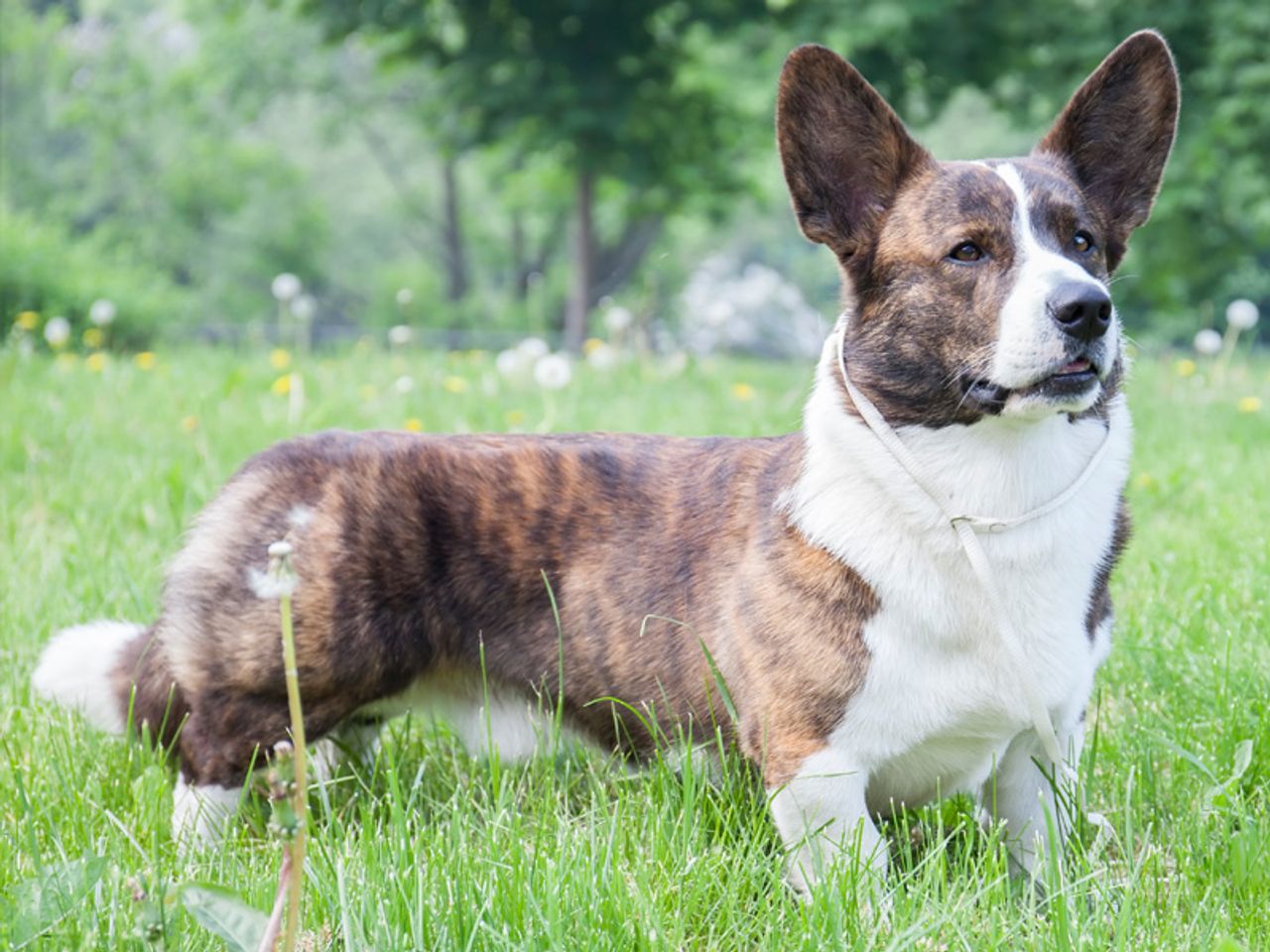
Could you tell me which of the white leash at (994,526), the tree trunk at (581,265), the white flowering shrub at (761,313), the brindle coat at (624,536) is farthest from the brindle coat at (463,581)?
the white flowering shrub at (761,313)

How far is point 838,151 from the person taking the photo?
8.75 feet

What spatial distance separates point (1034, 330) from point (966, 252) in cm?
25

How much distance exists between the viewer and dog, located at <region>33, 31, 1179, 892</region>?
2383 millimetres

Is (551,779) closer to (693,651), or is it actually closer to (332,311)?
(693,651)

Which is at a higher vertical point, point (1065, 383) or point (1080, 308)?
point (1080, 308)

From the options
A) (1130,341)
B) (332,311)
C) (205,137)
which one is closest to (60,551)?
(1130,341)

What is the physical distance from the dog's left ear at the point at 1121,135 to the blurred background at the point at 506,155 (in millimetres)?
567

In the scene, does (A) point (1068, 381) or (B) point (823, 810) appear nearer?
(A) point (1068, 381)

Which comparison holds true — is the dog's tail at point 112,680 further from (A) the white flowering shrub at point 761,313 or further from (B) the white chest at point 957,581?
(A) the white flowering shrub at point 761,313

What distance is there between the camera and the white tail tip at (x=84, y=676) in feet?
10.2

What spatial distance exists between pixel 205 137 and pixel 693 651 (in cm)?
2774

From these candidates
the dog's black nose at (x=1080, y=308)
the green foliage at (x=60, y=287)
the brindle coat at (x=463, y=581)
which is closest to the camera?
the dog's black nose at (x=1080, y=308)

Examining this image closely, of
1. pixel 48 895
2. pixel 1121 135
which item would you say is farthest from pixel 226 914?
pixel 1121 135

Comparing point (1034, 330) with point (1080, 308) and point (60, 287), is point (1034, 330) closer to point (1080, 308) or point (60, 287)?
point (1080, 308)
